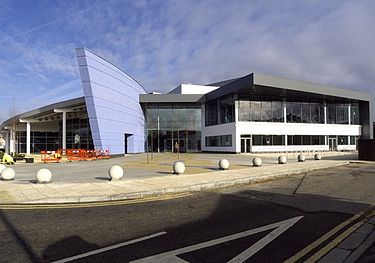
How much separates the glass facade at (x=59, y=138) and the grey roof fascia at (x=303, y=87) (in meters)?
29.1

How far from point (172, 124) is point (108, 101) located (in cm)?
1873

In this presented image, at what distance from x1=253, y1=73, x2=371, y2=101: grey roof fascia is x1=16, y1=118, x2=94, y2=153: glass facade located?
29111 mm

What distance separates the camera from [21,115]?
5509 centimetres

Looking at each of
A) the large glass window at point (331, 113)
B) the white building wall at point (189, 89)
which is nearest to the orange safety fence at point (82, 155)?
the white building wall at point (189, 89)

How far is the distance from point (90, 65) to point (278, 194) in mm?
27386

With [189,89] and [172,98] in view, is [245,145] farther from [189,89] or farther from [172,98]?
[189,89]

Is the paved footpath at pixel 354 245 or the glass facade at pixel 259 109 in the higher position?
the glass facade at pixel 259 109

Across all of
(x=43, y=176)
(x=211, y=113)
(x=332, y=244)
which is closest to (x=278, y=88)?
(x=211, y=113)

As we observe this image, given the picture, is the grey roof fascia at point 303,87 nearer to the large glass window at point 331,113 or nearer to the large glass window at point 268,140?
the large glass window at point 331,113

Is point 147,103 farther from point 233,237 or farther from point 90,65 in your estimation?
point 233,237

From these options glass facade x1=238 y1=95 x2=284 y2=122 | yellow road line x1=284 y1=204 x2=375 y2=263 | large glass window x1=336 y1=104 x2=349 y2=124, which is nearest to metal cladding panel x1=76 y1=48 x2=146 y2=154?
glass facade x1=238 y1=95 x2=284 y2=122

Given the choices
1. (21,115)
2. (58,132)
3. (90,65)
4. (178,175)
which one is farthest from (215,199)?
(58,132)

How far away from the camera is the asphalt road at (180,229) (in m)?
5.27

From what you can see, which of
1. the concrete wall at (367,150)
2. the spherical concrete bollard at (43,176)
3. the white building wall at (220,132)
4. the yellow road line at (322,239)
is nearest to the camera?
the yellow road line at (322,239)
